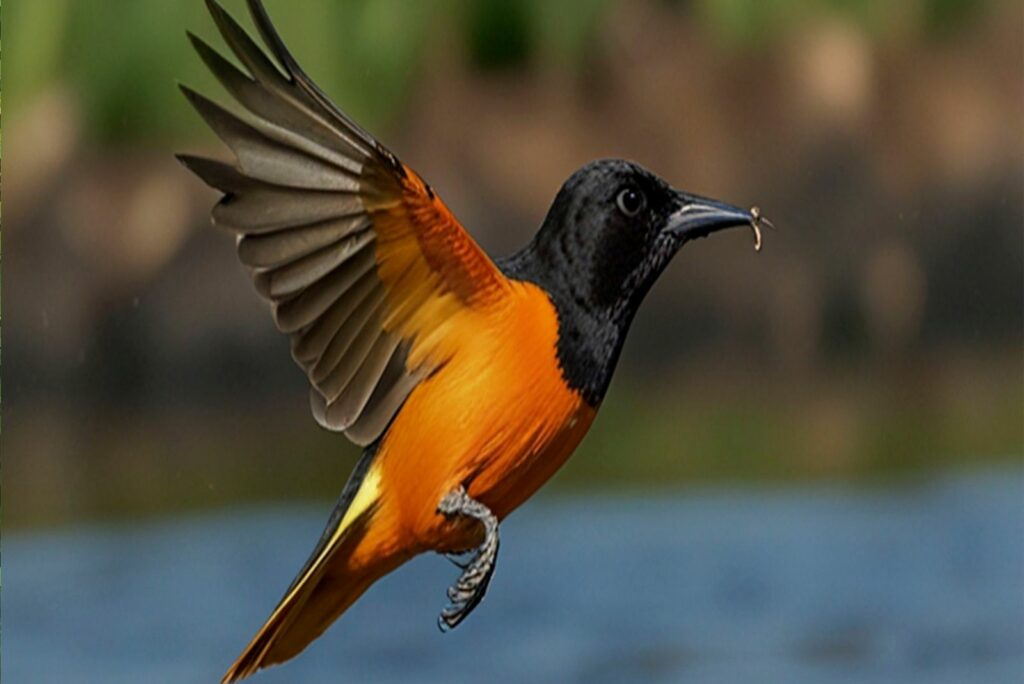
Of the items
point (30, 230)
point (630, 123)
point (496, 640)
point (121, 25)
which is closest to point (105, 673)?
point (496, 640)

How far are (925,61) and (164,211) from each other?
3.08 metres

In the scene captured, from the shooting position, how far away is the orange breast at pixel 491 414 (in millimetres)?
2207

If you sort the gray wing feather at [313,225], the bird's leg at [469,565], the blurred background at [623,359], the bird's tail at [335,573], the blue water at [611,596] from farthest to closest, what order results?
the blurred background at [623,359]
the blue water at [611,596]
the bird's tail at [335,573]
the bird's leg at [469,565]
the gray wing feather at [313,225]

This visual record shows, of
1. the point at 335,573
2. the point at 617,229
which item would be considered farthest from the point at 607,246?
the point at 335,573

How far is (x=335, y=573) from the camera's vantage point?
2338mm

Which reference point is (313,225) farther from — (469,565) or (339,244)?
(469,565)

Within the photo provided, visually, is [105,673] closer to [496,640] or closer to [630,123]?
[496,640]

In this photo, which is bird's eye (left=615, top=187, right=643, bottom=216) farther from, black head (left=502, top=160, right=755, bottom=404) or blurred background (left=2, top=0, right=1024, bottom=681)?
blurred background (left=2, top=0, right=1024, bottom=681)

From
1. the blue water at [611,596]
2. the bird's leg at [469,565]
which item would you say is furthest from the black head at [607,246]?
the blue water at [611,596]

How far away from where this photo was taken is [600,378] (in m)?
2.25

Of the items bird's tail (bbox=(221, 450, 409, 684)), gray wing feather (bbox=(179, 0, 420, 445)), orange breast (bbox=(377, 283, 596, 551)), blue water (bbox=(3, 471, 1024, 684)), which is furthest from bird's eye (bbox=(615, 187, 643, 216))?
blue water (bbox=(3, 471, 1024, 684))

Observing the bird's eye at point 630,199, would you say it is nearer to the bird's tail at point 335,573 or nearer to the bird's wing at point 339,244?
the bird's wing at point 339,244

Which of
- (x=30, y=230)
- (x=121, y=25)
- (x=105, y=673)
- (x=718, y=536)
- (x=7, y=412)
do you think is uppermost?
(x=121, y=25)

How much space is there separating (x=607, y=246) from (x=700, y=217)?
107 mm
